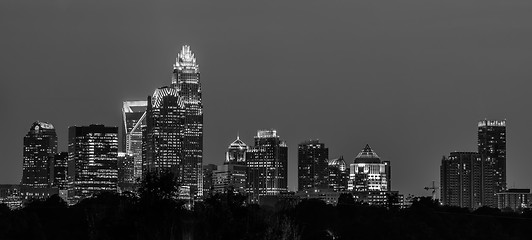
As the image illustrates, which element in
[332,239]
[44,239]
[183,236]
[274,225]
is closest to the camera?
[183,236]

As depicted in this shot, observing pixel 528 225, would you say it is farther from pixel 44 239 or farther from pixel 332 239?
pixel 44 239

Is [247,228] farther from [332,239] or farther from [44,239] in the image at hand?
[332,239]

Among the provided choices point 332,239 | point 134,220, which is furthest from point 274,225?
point 332,239

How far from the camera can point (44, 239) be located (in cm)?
6519

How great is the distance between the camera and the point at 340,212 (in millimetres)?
106062

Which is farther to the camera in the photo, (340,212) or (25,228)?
(340,212)

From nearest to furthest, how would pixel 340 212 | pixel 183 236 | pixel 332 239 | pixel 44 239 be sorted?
1. pixel 183 236
2. pixel 44 239
3. pixel 332 239
4. pixel 340 212

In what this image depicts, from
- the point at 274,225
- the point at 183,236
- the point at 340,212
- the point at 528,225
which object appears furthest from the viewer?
the point at 340,212

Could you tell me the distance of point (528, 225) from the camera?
87750 millimetres

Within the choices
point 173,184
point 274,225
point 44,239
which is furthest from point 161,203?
point 44,239

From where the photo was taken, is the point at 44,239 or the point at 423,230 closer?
the point at 44,239

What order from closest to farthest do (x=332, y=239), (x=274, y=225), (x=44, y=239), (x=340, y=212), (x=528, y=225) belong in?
1. (x=274, y=225)
2. (x=44, y=239)
3. (x=332, y=239)
4. (x=528, y=225)
5. (x=340, y=212)

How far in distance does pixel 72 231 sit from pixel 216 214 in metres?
36.1

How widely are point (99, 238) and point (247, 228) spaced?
467cm
